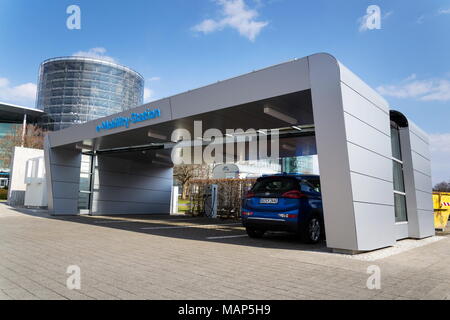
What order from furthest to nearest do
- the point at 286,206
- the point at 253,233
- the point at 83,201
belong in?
the point at 83,201 → the point at 253,233 → the point at 286,206

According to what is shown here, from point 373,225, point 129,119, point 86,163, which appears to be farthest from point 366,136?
point 86,163

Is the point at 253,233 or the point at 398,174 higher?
the point at 398,174

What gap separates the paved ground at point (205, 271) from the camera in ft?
12.0

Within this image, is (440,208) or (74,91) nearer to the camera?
(440,208)

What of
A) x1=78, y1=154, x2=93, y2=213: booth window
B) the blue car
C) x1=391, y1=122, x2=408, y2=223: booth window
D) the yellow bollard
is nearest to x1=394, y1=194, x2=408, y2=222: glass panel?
x1=391, y1=122, x2=408, y2=223: booth window

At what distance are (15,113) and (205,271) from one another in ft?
226

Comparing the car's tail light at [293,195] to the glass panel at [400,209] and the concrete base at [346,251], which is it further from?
the glass panel at [400,209]

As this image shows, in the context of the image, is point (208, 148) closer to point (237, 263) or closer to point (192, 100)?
point (192, 100)

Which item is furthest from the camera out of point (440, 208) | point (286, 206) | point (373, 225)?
point (440, 208)

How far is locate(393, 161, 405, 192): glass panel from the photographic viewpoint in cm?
955

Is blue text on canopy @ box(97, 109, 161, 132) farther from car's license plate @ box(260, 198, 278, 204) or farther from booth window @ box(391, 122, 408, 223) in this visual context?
booth window @ box(391, 122, 408, 223)

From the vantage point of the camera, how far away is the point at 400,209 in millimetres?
9516

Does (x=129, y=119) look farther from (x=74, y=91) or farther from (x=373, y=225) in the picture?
(x=74, y=91)

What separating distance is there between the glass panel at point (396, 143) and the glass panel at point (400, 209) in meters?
1.15
